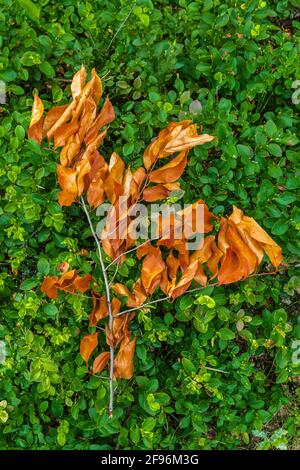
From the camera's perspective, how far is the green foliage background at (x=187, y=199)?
7.09 ft

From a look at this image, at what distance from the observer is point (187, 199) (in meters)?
2.27

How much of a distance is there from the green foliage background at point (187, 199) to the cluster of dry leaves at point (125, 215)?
7 centimetres

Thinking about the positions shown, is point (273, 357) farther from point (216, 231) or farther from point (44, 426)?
point (44, 426)

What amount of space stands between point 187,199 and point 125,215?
290 mm

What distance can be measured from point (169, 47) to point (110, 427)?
1517mm

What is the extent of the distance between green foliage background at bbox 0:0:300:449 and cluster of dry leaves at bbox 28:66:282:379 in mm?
66

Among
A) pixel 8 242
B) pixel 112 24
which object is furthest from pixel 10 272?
pixel 112 24

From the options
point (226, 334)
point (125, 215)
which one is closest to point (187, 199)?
point (125, 215)

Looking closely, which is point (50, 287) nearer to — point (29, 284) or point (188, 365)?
point (29, 284)

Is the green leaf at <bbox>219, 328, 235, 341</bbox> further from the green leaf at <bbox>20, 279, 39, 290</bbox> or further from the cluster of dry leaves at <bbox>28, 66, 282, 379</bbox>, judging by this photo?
the green leaf at <bbox>20, 279, 39, 290</bbox>

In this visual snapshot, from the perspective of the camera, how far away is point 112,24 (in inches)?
95.0

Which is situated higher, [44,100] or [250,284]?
[44,100]

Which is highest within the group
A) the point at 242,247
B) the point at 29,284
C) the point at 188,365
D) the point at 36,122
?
the point at 36,122

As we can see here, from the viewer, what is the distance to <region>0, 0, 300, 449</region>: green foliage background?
7.09 ft
